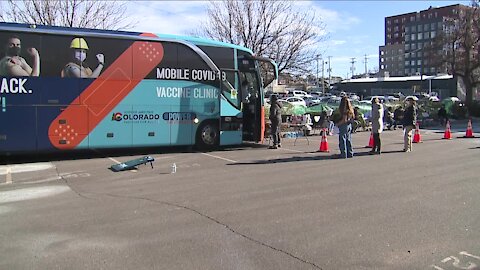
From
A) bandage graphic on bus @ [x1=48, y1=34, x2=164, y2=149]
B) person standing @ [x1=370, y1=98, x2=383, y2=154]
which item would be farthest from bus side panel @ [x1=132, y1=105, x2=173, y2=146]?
person standing @ [x1=370, y1=98, x2=383, y2=154]

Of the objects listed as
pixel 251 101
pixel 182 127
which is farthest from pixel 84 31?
pixel 251 101

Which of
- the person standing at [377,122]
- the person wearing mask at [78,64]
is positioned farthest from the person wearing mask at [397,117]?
the person wearing mask at [78,64]

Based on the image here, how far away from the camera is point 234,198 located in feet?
25.5

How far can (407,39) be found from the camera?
521 feet

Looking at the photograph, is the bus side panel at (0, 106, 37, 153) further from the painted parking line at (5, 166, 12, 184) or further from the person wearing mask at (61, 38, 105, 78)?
the person wearing mask at (61, 38, 105, 78)

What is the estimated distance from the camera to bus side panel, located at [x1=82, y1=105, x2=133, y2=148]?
41.8ft

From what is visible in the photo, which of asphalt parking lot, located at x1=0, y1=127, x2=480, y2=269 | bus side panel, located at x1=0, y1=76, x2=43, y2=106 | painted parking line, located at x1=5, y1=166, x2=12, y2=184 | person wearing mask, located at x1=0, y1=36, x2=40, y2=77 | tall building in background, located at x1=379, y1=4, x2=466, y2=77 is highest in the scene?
tall building in background, located at x1=379, y1=4, x2=466, y2=77

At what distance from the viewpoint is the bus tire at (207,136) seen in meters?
14.5

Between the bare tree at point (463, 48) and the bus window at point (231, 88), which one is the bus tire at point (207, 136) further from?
the bare tree at point (463, 48)

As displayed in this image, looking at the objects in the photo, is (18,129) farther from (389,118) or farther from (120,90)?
(389,118)

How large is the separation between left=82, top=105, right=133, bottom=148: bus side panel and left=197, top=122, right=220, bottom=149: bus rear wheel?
2238mm

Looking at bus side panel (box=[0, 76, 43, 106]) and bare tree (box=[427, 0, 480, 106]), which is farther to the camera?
bare tree (box=[427, 0, 480, 106])

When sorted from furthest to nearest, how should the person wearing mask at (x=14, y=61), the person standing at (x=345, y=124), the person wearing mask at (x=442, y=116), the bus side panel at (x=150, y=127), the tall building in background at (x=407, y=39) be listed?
1. the tall building in background at (x=407, y=39)
2. the person wearing mask at (x=442, y=116)
3. the bus side panel at (x=150, y=127)
4. the person standing at (x=345, y=124)
5. the person wearing mask at (x=14, y=61)

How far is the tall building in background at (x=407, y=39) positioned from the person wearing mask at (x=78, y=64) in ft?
473
